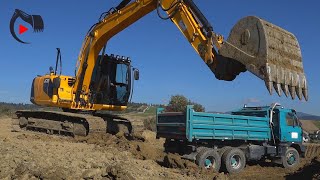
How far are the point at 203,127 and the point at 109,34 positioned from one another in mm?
5144

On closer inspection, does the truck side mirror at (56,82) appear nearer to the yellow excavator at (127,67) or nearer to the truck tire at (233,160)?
the yellow excavator at (127,67)

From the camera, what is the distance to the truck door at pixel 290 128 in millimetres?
15211

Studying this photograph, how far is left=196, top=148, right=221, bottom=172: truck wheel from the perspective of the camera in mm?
12203

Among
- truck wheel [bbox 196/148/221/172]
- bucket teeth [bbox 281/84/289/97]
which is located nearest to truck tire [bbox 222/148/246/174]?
truck wheel [bbox 196/148/221/172]

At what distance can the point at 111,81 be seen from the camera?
1577 centimetres

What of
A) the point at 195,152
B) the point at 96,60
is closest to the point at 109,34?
the point at 96,60

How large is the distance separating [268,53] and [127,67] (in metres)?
7.46

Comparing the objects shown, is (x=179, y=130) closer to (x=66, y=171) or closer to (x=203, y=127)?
(x=203, y=127)

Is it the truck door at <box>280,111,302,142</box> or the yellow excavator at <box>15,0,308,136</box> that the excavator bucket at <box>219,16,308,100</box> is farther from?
the truck door at <box>280,111,302,142</box>

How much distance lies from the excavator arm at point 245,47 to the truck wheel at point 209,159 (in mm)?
2557

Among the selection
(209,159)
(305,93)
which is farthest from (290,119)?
(305,93)

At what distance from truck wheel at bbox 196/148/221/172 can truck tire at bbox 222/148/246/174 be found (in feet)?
0.86

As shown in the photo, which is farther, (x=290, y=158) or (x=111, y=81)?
(x=111, y=81)

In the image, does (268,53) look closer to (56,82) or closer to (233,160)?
(233,160)
